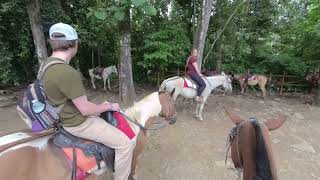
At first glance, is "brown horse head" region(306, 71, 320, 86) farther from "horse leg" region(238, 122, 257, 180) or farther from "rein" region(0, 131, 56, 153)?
"rein" region(0, 131, 56, 153)

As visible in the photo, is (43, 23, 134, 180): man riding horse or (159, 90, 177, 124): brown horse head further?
(159, 90, 177, 124): brown horse head

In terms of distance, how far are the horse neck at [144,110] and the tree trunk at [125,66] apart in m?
3.86

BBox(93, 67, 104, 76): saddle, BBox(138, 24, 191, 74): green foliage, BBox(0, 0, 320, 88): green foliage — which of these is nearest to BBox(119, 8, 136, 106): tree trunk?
BBox(0, 0, 320, 88): green foliage

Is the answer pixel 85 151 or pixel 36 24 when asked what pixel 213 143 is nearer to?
pixel 85 151

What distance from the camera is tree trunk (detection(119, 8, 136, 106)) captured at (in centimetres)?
698

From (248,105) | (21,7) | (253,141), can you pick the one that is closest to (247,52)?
(248,105)

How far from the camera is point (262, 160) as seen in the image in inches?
87.5

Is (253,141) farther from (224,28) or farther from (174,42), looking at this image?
(224,28)

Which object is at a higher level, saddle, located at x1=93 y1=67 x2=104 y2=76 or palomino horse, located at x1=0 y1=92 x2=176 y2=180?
palomino horse, located at x1=0 y1=92 x2=176 y2=180

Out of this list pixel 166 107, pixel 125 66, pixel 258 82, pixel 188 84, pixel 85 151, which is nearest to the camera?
pixel 85 151

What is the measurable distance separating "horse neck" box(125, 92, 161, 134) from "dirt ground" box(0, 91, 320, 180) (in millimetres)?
1334

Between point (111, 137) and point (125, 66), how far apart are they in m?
4.98

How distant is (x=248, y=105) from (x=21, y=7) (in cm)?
772

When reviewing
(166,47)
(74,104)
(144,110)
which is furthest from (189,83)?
(74,104)
